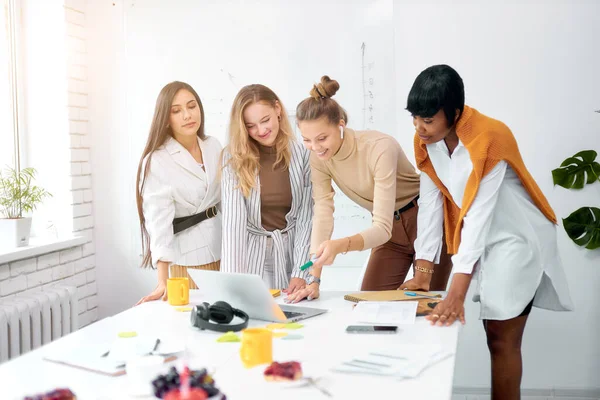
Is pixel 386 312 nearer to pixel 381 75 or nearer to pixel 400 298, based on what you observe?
pixel 400 298

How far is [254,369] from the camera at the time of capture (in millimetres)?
1531

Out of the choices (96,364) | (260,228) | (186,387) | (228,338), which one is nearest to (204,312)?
(228,338)

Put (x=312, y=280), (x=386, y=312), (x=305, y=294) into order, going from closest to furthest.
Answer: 1. (x=386, y=312)
2. (x=305, y=294)
3. (x=312, y=280)

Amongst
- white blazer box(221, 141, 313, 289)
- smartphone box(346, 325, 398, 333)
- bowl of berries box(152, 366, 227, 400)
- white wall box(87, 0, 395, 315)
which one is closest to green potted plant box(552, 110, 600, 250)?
white wall box(87, 0, 395, 315)

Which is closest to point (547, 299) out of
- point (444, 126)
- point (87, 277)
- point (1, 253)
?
point (444, 126)

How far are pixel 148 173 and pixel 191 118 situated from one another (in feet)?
0.97

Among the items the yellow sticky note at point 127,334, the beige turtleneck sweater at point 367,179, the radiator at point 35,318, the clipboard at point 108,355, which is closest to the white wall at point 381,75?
the radiator at point 35,318

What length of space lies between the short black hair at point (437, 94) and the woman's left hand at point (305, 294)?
72 cm

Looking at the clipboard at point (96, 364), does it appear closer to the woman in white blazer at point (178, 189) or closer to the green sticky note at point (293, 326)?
the green sticky note at point (293, 326)

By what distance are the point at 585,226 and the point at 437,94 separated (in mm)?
1802

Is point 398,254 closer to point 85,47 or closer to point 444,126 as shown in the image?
point 444,126

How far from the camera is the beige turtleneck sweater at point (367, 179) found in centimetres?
248

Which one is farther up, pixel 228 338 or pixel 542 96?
pixel 542 96

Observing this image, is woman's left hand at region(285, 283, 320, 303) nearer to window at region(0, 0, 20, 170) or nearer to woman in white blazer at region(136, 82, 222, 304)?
woman in white blazer at region(136, 82, 222, 304)
